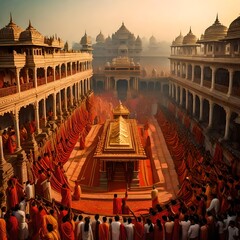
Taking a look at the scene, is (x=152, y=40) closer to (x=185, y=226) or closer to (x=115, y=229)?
(x=185, y=226)

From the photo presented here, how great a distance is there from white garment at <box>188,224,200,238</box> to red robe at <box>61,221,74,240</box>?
3870 millimetres

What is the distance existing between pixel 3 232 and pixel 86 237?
2.69 metres

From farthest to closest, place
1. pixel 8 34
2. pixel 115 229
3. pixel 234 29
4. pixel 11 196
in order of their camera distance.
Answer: pixel 234 29, pixel 8 34, pixel 11 196, pixel 115 229

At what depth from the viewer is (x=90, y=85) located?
51406mm

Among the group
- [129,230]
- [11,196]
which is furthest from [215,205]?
[11,196]

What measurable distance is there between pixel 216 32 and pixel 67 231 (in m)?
26.8

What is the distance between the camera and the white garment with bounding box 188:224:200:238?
31.2 ft

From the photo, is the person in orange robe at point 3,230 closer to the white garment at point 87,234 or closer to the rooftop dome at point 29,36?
the white garment at point 87,234

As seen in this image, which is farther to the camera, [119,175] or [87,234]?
[119,175]

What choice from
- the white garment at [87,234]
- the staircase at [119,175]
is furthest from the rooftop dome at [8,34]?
the white garment at [87,234]

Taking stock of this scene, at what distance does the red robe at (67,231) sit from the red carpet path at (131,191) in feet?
9.30

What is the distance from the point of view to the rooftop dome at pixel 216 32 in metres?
30.1

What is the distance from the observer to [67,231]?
31.7ft

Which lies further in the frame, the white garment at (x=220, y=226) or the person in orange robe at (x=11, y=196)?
the person in orange robe at (x=11, y=196)
